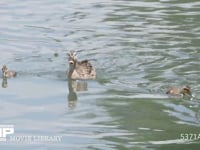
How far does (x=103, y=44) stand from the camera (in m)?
18.5

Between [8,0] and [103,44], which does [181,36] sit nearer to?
[103,44]

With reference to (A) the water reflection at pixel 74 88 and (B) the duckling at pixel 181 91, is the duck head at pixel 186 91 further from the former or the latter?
(A) the water reflection at pixel 74 88

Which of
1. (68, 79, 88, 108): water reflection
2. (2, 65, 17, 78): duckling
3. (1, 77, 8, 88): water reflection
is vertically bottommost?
(68, 79, 88, 108): water reflection

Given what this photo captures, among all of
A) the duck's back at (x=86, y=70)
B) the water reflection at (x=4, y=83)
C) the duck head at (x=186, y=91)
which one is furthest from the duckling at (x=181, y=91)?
the water reflection at (x=4, y=83)

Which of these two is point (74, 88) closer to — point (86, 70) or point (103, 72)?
point (86, 70)

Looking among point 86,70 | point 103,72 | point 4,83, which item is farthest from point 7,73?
point 103,72

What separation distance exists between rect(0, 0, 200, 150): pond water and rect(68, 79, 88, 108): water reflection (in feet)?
0.08

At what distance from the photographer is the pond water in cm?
1295

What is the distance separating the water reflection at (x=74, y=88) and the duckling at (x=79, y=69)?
0.13 metres

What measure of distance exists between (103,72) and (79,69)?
603 millimetres

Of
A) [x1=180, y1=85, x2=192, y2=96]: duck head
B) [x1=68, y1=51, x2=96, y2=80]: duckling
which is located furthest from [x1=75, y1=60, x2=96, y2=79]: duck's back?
[x1=180, y1=85, x2=192, y2=96]: duck head

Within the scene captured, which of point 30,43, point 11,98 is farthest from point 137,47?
point 11,98

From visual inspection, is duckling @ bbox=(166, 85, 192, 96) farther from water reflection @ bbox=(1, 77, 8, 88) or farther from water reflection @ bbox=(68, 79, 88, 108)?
water reflection @ bbox=(1, 77, 8, 88)

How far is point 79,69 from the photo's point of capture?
1622 centimetres
